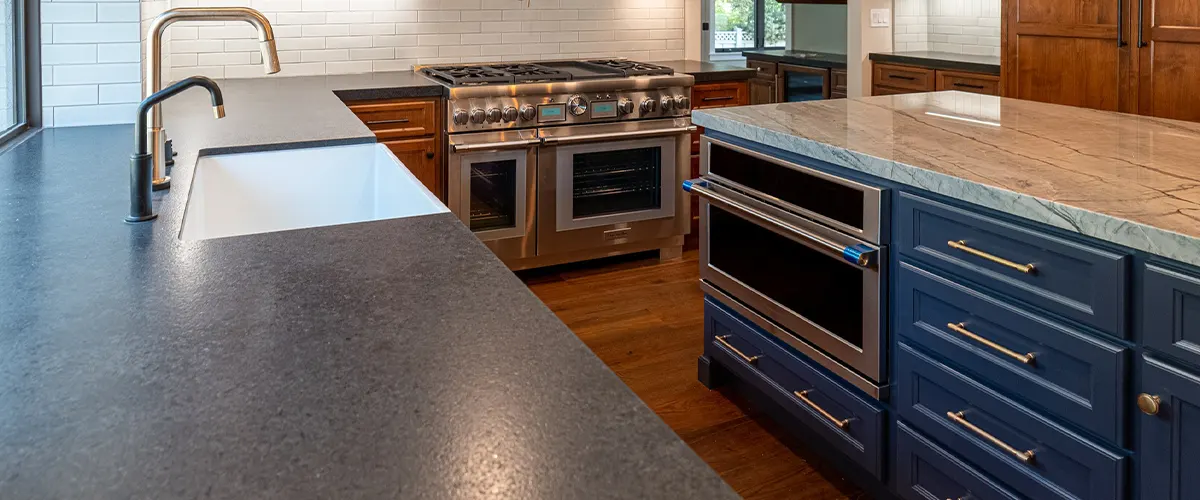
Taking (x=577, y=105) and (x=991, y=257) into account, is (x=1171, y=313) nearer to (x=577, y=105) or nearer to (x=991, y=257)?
(x=991, y=257)

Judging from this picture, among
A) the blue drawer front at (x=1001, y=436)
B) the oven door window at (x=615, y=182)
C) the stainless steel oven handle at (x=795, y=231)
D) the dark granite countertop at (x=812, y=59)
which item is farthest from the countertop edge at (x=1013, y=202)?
the dark granite countertop at (x=812, y=59)

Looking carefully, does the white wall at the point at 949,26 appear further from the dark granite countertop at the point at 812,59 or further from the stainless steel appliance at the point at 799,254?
the stainless steel appliance at the point at 799,254

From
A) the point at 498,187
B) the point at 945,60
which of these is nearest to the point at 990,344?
the point at 498,187

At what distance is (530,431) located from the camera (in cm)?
77

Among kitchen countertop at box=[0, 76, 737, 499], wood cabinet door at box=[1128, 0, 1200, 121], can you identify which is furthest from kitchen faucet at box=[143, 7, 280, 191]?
wood cabinet door at box=[1128, 0, 1200, 121]

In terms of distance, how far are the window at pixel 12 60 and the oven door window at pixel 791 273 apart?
1.95 metres

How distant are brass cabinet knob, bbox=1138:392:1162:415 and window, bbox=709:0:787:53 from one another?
8683 mm

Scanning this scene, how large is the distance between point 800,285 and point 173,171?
1.54m

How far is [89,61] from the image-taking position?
2.61 metres

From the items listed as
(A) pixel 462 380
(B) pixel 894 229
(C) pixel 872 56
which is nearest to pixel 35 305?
(A) pixel 462 380

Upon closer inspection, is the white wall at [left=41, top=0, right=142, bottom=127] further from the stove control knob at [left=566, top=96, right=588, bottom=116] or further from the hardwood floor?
the stove control knob at [left=566, top=96, right=588, bottom=116]

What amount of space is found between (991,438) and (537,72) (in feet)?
9.63

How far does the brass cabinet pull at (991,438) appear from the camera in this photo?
5.92ft

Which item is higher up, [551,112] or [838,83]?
[838,83]
